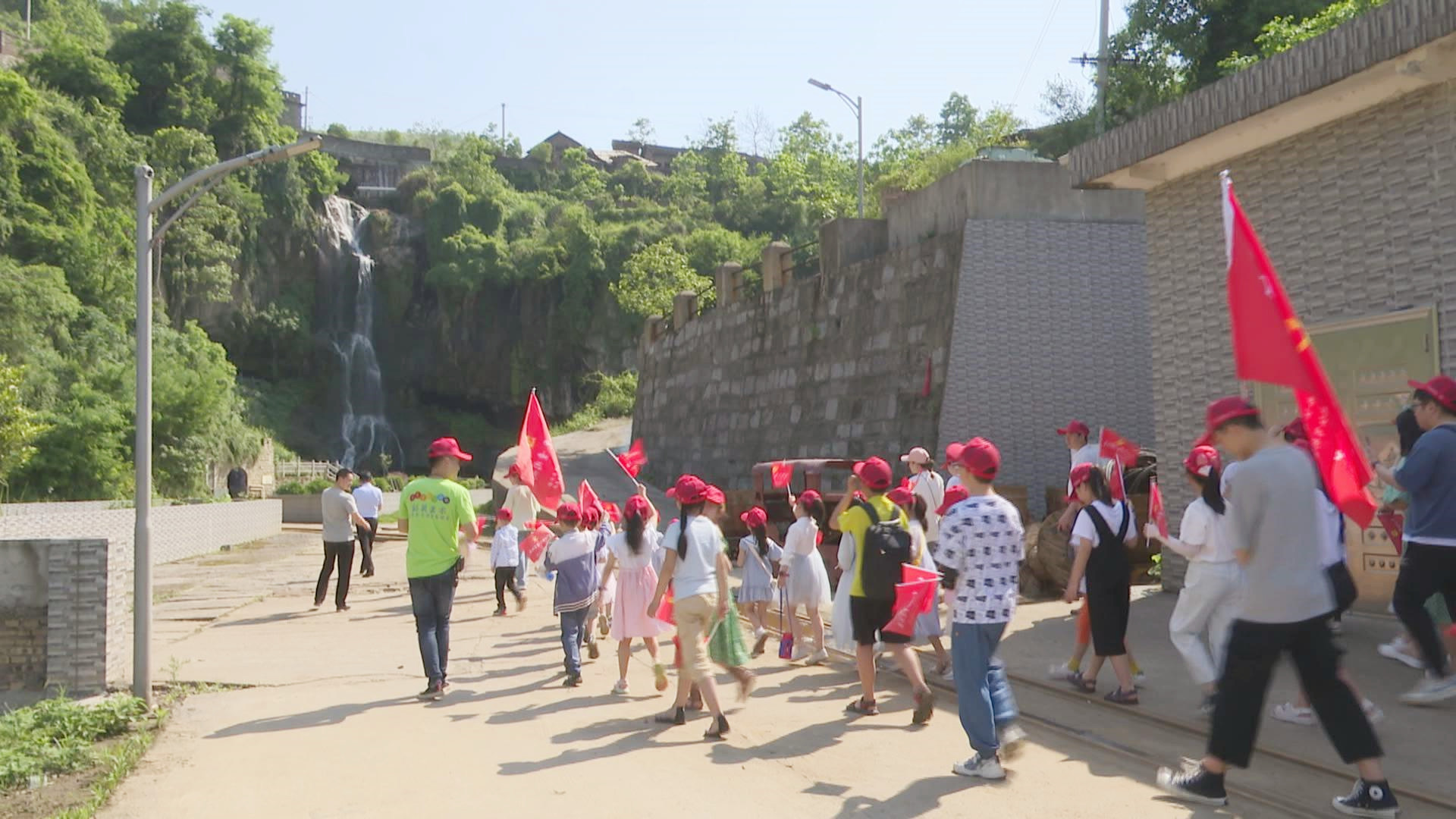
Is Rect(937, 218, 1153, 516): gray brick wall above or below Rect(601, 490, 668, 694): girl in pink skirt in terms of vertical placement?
above

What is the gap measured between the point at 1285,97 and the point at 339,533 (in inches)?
385

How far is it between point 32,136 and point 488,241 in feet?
74.9

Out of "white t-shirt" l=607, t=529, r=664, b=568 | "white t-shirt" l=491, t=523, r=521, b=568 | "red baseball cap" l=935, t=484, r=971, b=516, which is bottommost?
"white t-shirt" l=491, t=523, r=521, b=568

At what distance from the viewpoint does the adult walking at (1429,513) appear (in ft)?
20.3

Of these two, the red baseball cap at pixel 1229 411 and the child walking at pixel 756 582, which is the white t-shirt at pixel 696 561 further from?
the red baseball cap at pixel 1229 411

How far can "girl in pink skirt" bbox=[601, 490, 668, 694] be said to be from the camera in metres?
8.12

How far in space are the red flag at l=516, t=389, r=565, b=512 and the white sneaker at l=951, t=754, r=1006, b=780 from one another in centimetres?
606

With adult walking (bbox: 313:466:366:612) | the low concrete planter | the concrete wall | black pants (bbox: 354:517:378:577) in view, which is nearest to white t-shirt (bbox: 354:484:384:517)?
black pants (bbox: 354:517:378:577)

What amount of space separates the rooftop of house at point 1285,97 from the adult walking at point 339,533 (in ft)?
26.6

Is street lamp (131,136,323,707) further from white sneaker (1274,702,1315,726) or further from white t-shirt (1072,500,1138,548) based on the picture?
white sneaker (1274,702,1315,726)

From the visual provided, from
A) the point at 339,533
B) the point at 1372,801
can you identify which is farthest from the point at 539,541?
the point at 1372,801

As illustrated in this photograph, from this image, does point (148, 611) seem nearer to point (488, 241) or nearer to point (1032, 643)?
point (1032, 643)

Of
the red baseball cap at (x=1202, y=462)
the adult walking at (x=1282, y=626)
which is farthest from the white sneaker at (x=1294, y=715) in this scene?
the adult walking at (x=1282, y=626)

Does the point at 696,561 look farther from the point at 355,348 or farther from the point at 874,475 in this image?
the point at 355,348
